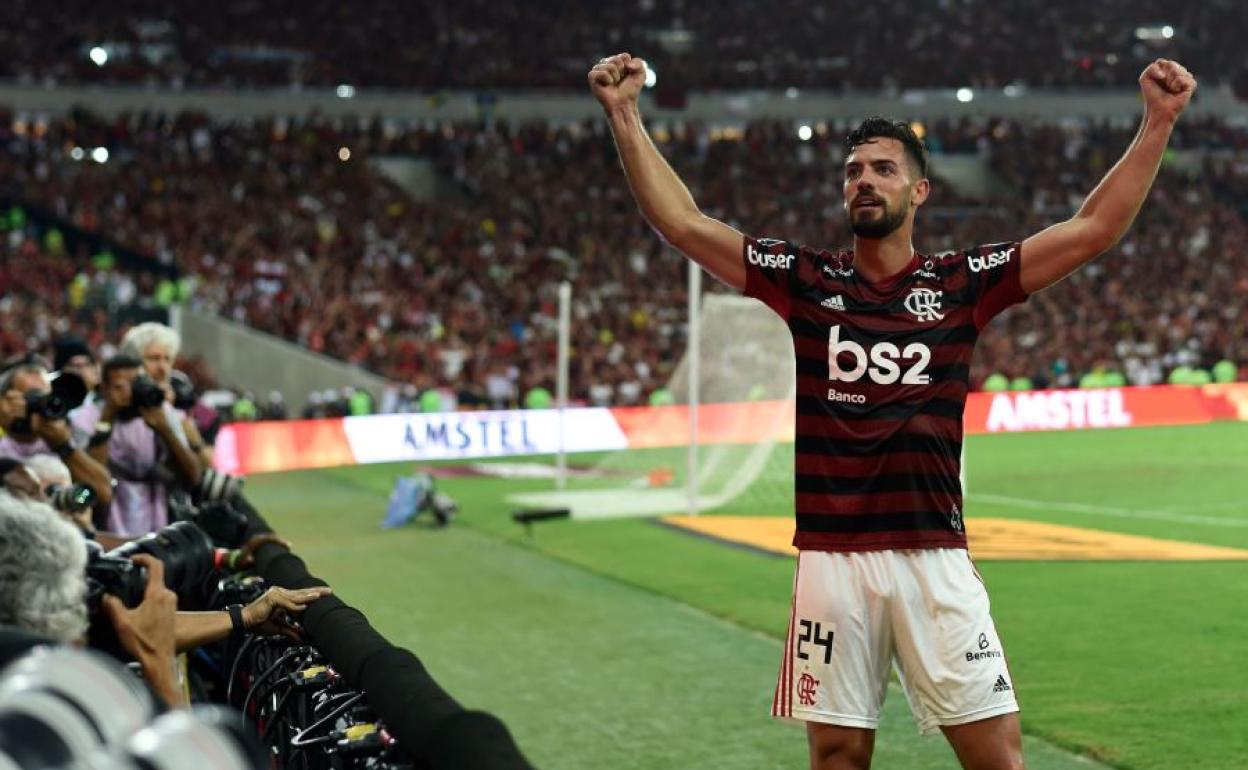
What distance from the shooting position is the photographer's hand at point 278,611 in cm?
523

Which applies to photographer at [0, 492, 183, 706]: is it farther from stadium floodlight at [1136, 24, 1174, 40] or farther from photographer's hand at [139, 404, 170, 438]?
stadium floodlight at [1136, 24, 1174, 40]

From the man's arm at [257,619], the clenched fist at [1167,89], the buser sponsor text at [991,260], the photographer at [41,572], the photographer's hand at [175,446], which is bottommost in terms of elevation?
the man's arm at [257,619]

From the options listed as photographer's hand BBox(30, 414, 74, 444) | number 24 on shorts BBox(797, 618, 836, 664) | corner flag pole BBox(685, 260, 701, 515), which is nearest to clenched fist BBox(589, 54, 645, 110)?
number 24 on shorts BBox(797, 618, 836, 664)

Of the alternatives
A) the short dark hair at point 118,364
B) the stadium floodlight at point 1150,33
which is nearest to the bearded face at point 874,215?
the short dark hair at point 118,364

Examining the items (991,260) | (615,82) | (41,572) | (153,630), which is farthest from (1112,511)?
(41,572)

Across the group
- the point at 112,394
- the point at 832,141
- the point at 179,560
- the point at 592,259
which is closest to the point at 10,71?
the point at 592,259

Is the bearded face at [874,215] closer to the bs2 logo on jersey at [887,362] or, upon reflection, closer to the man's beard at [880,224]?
the man's beard at [880,224]

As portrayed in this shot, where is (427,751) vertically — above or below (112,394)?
below

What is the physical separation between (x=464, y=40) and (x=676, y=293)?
15.9m

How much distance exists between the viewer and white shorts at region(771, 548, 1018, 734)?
450cm

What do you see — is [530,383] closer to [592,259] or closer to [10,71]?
[592,259]

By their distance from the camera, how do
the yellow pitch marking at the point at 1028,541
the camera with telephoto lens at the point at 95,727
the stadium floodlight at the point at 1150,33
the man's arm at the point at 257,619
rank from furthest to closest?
the stadium floodlight at the point at 1150,33, the yellow pitch marking at the point at 1028,541, the man's arm at the point at 257,619, the camera with telephoto lens at the point at 95,727

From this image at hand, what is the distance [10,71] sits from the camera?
4388cm

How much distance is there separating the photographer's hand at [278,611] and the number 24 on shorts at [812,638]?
5.37ft
